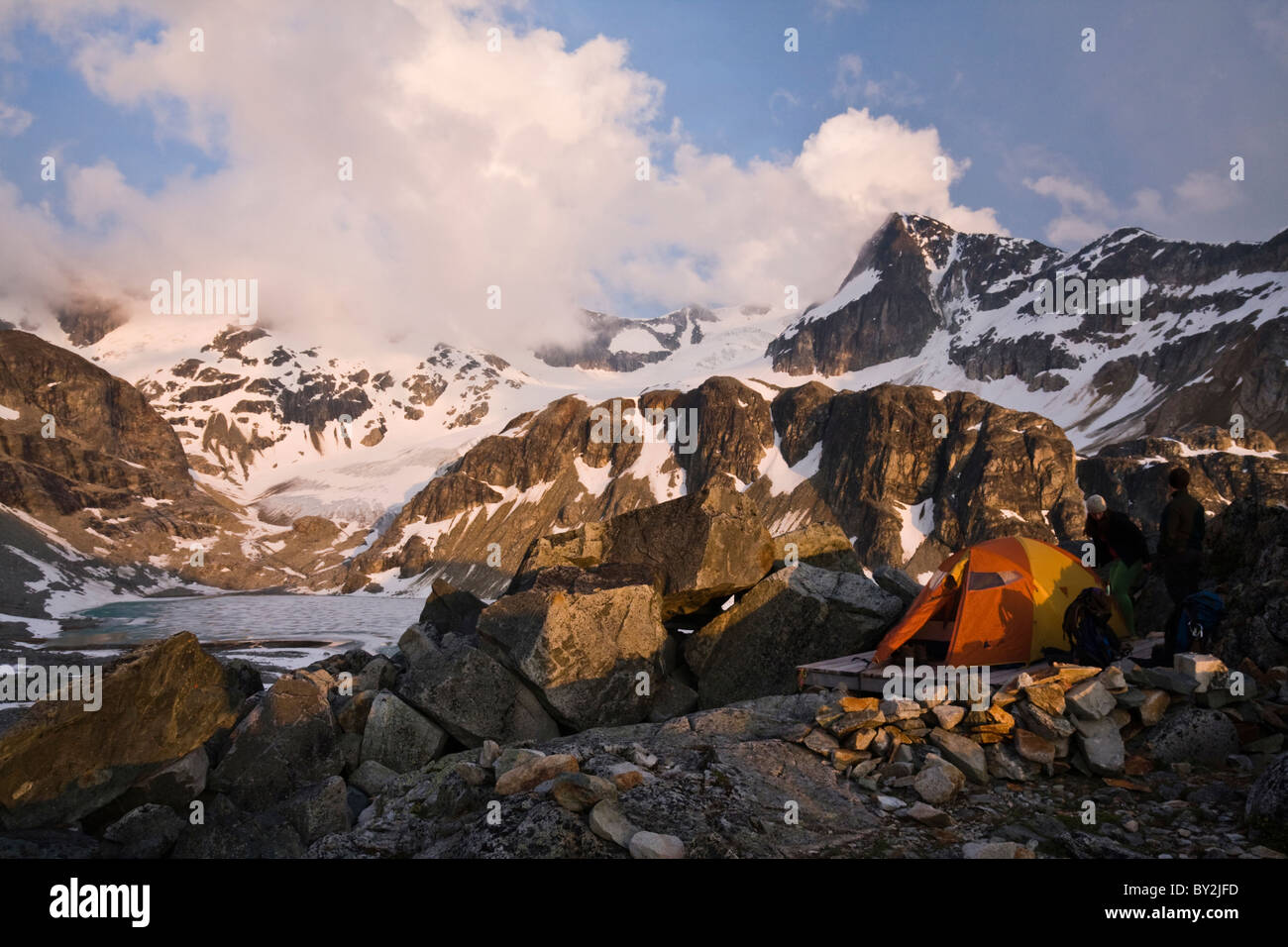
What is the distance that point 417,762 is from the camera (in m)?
13.8

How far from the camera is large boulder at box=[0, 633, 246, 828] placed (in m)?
12.6

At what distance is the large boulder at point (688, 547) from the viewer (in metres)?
17.7

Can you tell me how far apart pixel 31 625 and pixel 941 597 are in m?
150

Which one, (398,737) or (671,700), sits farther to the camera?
(671,700)

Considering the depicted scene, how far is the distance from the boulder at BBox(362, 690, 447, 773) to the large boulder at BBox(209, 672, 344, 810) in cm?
69

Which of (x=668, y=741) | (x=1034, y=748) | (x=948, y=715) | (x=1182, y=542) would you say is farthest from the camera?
(x=1182, y=542)

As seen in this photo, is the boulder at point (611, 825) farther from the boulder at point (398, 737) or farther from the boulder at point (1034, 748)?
the boulder at point (398, 737)

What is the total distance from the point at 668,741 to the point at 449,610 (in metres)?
17.2

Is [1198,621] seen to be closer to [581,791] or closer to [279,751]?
[581,791]

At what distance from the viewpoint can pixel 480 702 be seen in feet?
47.4

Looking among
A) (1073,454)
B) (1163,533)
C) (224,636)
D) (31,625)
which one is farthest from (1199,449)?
(31,625)

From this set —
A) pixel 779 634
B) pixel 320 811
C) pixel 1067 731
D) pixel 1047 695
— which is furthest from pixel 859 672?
pixel 320 811

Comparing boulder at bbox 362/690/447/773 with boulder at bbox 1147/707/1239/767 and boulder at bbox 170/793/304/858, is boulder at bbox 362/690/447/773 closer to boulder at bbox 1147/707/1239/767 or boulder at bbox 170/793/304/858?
boulder at bbox 170/793/304/858
